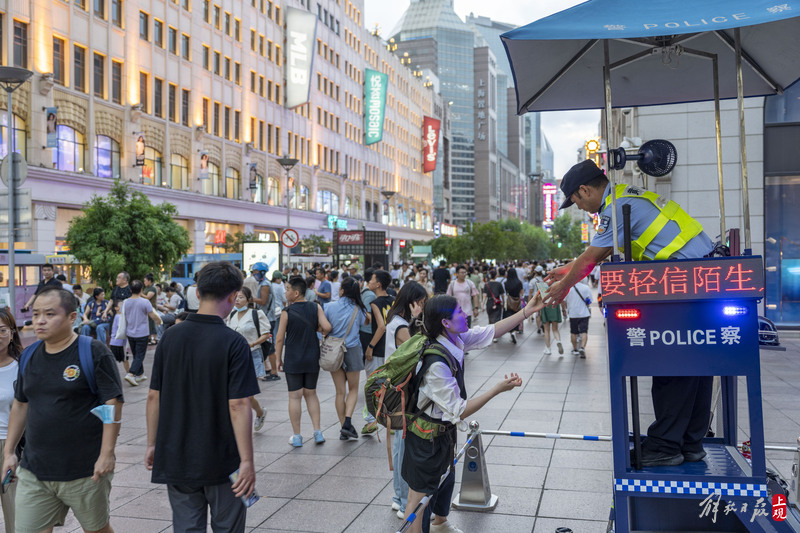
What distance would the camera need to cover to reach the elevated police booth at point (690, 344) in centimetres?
354

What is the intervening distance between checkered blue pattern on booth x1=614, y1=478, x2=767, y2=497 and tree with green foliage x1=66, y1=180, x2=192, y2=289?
21320 mm

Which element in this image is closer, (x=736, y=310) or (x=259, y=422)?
(x=736, y=310)

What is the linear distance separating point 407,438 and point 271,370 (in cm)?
916

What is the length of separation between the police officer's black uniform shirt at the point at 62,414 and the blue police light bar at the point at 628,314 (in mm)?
2800

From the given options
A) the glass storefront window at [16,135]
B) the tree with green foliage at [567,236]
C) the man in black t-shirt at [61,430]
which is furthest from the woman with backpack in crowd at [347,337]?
the tree with green foliage at [567,236]

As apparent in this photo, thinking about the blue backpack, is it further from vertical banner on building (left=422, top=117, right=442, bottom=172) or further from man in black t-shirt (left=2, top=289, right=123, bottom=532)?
vertical banner on building (left=422, top=117, right=442, bottom=172)

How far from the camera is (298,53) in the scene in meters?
55.3

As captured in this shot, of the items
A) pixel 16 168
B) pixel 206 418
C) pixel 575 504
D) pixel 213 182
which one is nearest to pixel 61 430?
pixel 206 418

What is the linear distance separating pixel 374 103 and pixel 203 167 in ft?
116

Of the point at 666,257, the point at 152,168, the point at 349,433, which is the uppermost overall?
the point at 152,168

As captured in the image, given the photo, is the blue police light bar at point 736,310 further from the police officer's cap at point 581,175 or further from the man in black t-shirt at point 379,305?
the man in black t-shirt at point 379,305

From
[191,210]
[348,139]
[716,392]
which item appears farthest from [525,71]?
[348,139]

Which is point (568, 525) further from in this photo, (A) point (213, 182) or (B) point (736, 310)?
(A) point (213, 182)

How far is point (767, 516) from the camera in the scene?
11.8 ft
